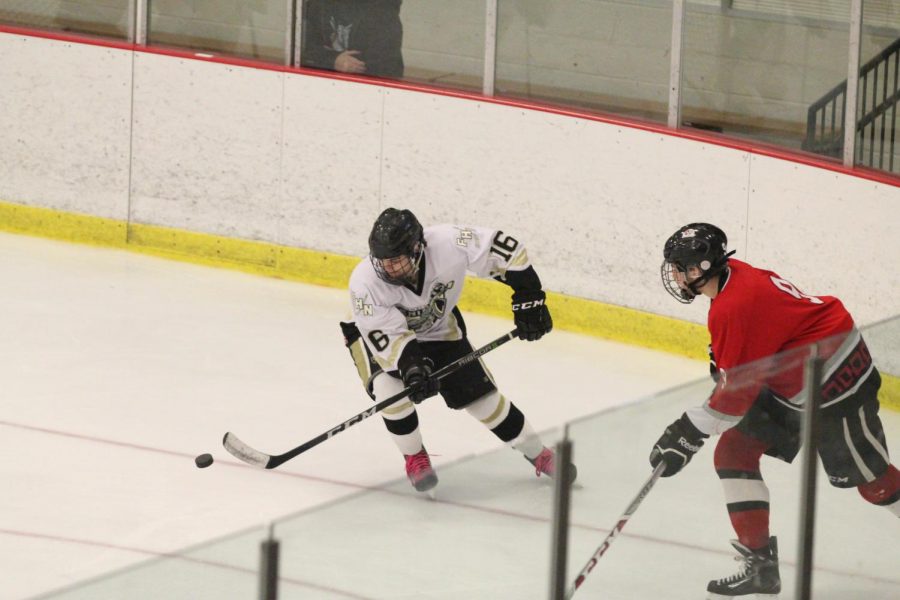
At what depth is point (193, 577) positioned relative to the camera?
262 cm

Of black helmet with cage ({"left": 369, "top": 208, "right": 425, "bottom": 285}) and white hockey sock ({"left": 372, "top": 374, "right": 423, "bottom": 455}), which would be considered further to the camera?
white hockey sock ({"left": 372, "top": 374, "right": 423, "bottom": 455})

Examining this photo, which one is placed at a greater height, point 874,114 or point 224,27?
point 224,27

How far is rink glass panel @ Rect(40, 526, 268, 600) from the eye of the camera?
2.54 m

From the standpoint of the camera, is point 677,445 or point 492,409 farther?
point 492,409

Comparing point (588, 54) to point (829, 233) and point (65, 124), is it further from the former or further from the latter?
point (65, 124)

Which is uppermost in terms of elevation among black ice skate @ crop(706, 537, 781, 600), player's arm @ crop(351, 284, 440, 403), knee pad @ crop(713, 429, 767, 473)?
knee pad @ crop(713, 429, 767, 473)

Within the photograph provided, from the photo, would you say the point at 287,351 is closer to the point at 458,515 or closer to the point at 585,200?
the point at 585,200

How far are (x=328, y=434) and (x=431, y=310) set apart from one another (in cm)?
51

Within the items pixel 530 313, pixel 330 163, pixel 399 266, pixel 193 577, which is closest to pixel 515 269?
pixel 530 313

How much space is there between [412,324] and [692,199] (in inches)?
78.7

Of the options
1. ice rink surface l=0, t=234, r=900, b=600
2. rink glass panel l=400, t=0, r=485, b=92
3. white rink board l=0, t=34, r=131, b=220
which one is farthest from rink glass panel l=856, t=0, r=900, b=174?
white rink board l=0, t=34, r=131, b=220

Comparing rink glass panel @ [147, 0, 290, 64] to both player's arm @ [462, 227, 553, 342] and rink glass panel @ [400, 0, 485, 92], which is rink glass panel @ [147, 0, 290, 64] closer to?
rink glass panel @ [400, 0, 485, 92]

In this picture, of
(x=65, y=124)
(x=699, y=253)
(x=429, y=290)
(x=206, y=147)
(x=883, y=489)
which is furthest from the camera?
(x=65, y=124)

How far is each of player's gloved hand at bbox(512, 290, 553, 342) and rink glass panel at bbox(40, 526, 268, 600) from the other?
8.51ft
